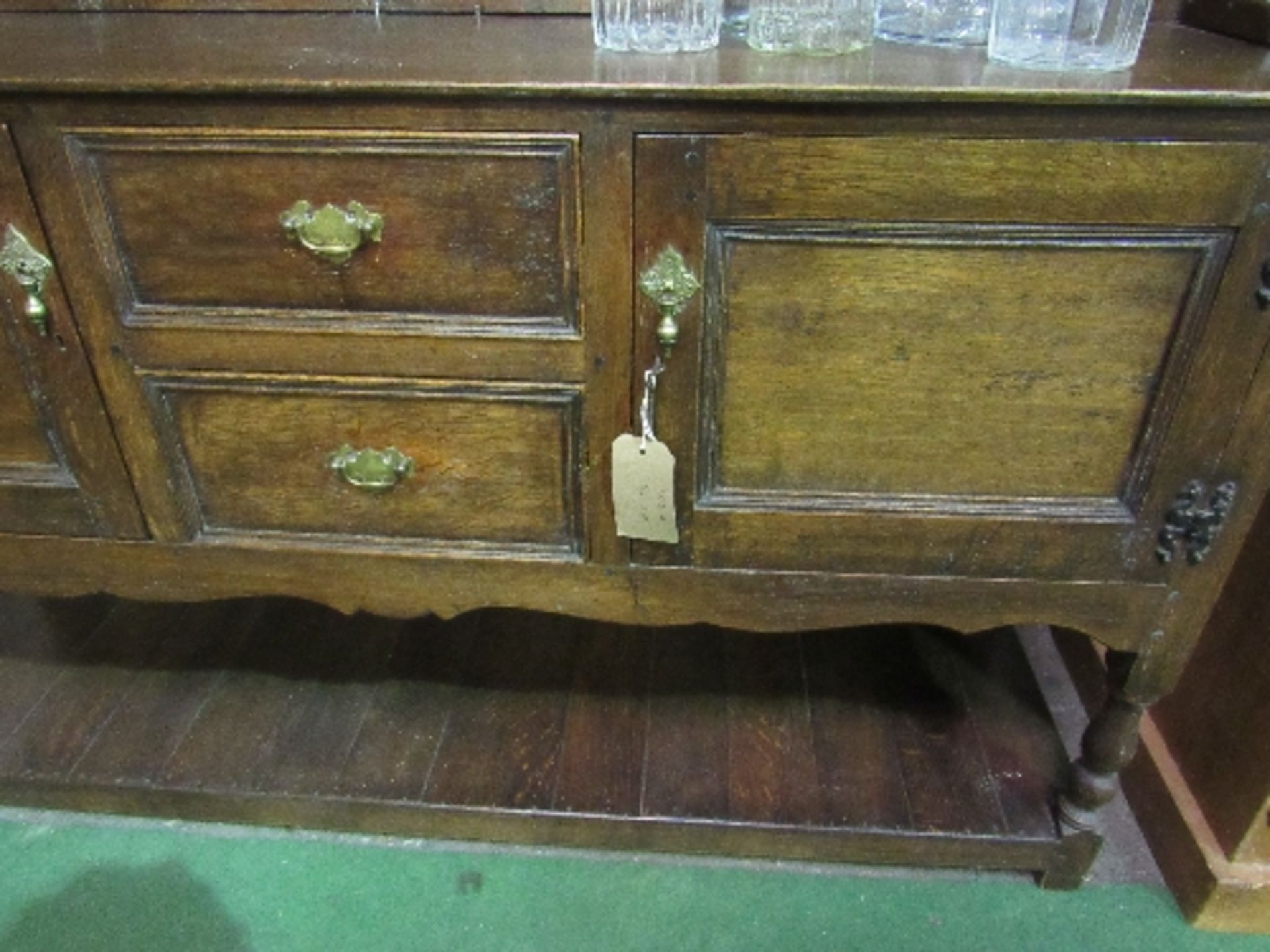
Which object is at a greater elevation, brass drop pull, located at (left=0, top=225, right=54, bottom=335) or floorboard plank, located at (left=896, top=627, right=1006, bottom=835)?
brass drop pull, located at (left=0, top=225, right=54, bottom=335)

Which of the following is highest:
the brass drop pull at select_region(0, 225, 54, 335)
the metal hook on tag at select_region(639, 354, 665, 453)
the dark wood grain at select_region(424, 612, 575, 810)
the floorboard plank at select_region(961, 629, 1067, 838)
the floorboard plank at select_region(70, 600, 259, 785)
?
the brass drop pull at select_region(0, 225, 54, 335)

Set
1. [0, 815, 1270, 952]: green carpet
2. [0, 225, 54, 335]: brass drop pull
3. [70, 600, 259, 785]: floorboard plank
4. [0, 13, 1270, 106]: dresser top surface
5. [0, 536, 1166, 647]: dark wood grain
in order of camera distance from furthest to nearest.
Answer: [70, 600, 259, 785]: floorboard plank, [0, 815, 1270, 952]: green carpet, [0, 536, 1166, 647]: dark wood grain, [0, 225, 54, 335]: brass drop pull, [0, 13, 1270, 106]: dresser top surface

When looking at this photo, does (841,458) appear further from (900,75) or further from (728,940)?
(728,940)

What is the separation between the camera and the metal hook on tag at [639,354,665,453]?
29.6 inches

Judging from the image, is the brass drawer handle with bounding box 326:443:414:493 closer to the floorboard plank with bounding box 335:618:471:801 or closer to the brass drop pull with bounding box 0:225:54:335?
the brass drop pull with bounding box 0:225:54:335

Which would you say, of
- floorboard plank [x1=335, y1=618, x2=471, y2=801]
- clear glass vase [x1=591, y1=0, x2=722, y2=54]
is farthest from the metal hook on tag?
floorboard plank [x1=335, y1=618, x2=471, y2=801]

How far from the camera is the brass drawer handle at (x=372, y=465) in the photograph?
2.69 ft

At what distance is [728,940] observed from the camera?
3.32ft

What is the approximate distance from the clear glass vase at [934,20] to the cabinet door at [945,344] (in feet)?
0.78

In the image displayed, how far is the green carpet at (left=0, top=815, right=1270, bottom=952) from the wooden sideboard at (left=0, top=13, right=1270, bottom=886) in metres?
0.31

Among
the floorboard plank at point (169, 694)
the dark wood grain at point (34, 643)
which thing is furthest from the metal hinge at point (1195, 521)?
the dark wood grain at point (34, 643)

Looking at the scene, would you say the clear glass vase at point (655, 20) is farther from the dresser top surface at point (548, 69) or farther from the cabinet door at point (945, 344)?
the cabinet door at point (945, 344)

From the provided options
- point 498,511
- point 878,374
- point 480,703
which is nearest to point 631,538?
point 498,511

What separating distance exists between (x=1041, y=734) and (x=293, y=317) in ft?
3.16
